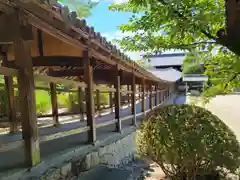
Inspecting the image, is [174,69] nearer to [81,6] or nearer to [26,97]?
[81,6]

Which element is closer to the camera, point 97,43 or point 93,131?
point 97,43

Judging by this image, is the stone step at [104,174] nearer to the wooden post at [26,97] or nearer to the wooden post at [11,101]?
the wooden post at [26,97]

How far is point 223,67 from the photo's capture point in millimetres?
3992

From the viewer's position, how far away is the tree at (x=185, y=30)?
2.86m

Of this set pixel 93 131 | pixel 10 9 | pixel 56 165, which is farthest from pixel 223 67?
pixel 10 9

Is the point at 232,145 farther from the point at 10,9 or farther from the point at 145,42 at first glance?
the point at 10,9

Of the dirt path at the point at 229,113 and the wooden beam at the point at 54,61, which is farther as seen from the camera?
the dirt path at the point at 229,113

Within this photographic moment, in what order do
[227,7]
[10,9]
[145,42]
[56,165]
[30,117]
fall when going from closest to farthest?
[227,7]
[10,9]
[30,117]
[56,165]
[145,42]

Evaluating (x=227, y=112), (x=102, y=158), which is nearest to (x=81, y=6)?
(x=102, y=158)

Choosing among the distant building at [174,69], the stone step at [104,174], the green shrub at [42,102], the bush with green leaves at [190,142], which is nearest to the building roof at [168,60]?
the distant building at [174,69]

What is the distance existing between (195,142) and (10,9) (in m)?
2.88

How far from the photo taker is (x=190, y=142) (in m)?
3.44

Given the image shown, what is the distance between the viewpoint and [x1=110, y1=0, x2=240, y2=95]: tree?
2.86 metres

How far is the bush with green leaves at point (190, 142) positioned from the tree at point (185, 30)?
911mm
